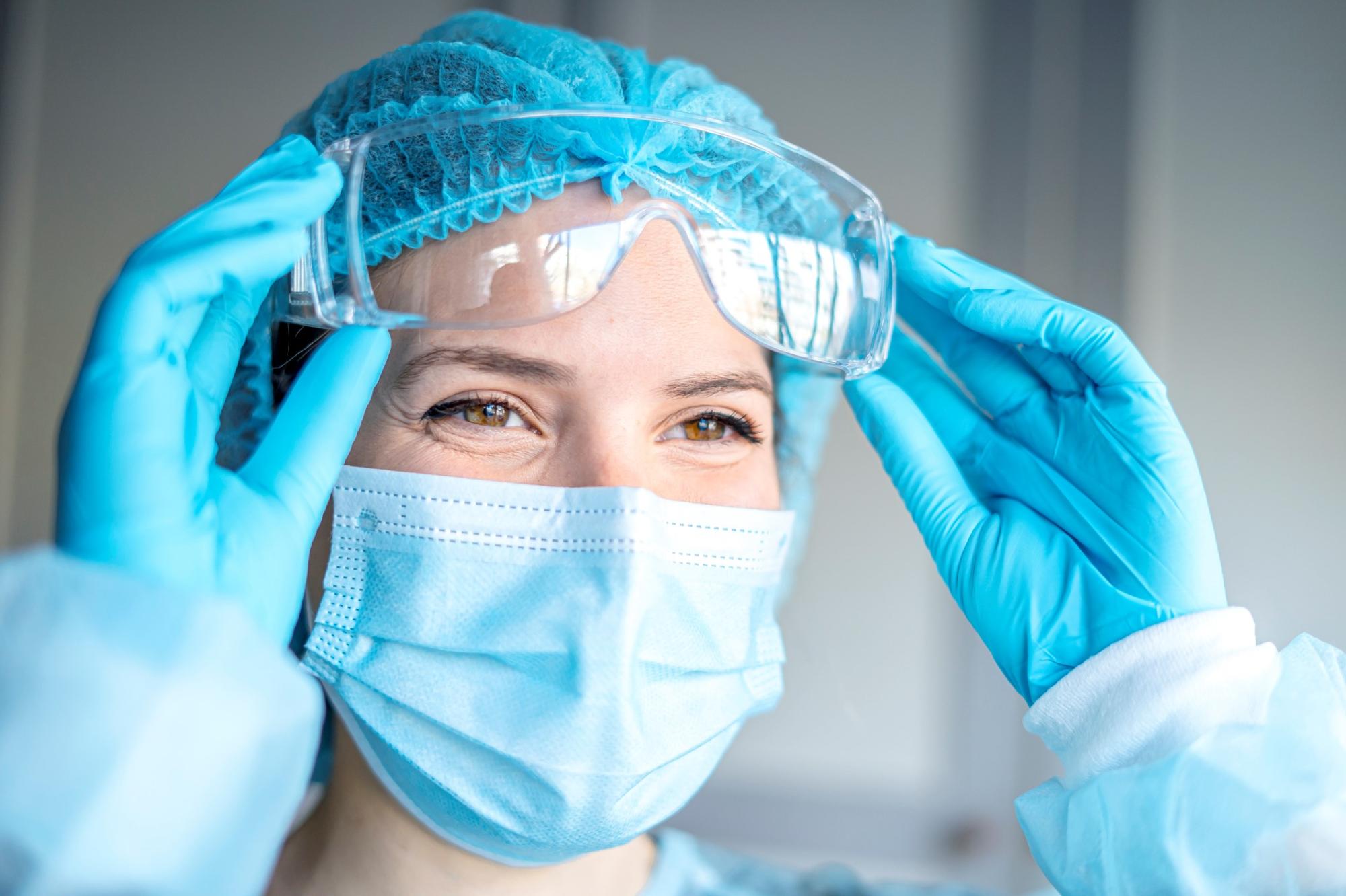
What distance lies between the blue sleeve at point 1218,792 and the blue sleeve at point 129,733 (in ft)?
3.02

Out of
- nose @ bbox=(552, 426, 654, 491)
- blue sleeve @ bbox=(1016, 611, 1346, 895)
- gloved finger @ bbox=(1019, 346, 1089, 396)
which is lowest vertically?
blue sleeve @ bbox=(1016, 611, 1346, 895)

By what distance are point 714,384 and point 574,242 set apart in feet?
0.85

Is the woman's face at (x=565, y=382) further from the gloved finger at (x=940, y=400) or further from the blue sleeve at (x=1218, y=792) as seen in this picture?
the blue sleeve at (x=1218, y=792)

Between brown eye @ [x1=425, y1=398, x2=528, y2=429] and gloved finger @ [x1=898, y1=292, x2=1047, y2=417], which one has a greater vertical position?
gloved finger @ [x1=898, y1=292, x2=1047, y2=417]

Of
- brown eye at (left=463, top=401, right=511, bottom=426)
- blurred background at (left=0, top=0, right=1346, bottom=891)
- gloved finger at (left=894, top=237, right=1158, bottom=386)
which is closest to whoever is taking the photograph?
brown eye at (left=463, top=401, right=511, bottom=426)

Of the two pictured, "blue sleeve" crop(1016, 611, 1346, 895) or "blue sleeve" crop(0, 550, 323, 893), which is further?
"blue sleeve" crop(1016, 611, 1346, 895)

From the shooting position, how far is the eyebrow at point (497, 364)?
1170 mm

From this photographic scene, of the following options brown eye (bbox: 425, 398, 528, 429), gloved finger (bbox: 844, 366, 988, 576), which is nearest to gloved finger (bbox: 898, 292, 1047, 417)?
gloved finger (bbox: 844, 366, 988, 576)

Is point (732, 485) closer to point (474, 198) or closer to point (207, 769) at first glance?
point (474, 198)

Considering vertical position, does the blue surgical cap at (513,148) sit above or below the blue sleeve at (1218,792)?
above

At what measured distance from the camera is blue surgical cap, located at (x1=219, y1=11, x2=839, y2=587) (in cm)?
119

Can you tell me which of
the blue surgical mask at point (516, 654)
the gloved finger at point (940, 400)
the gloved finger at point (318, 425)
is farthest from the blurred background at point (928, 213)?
the gloved finger at point (318, 425)

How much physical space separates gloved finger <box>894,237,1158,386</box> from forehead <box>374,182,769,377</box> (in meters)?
0.37

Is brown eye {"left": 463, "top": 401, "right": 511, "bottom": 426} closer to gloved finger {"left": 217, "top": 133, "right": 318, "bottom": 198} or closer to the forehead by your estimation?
the forehead
